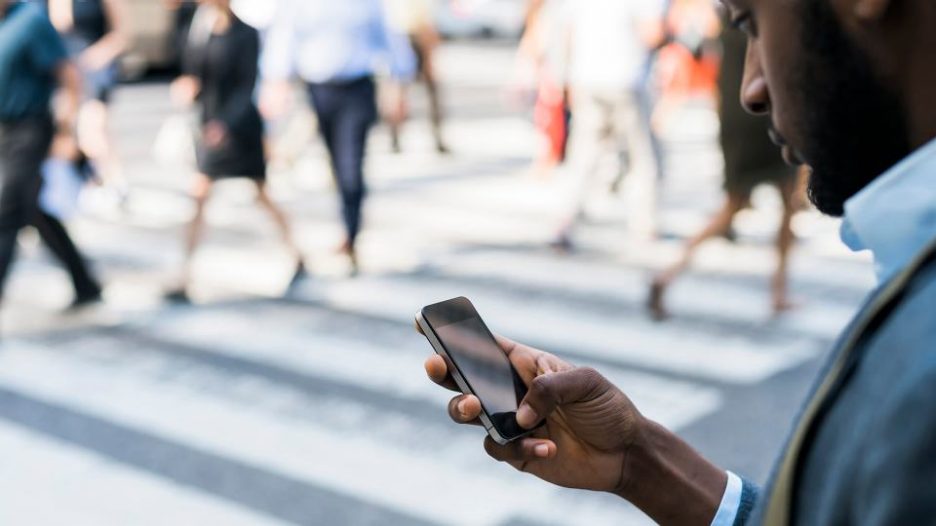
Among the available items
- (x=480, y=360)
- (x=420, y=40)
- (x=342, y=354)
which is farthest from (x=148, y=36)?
(x=480, y=360)

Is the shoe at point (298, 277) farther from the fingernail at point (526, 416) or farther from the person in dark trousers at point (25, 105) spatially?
the fingernail at point (526, 416)

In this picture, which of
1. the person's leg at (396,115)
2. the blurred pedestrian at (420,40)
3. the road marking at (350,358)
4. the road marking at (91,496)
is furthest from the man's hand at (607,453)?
the person's leg at (396,115)

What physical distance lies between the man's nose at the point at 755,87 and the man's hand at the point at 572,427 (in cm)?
65

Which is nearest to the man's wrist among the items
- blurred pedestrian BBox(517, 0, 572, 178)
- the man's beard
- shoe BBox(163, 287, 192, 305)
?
the man's beard

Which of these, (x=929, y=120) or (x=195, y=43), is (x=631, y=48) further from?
(x=929, y=120)

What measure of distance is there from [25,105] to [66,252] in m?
0.98

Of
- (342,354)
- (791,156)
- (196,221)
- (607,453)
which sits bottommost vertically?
(342,354)

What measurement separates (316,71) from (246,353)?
2234mm

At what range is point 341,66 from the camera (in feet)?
25.3

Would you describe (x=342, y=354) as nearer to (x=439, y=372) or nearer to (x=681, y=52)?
(x=439, y=372)

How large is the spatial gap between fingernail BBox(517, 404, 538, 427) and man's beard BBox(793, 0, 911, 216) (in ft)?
2.60

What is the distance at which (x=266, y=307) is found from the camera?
23.3ft

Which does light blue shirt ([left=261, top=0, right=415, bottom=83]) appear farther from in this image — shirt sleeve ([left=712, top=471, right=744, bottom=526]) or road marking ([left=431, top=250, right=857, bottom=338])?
shirt sleeve ([left=712, top=471, right=744, bottom=526])

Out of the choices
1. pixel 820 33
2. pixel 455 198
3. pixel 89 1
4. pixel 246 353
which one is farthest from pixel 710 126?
pixel 820 33
